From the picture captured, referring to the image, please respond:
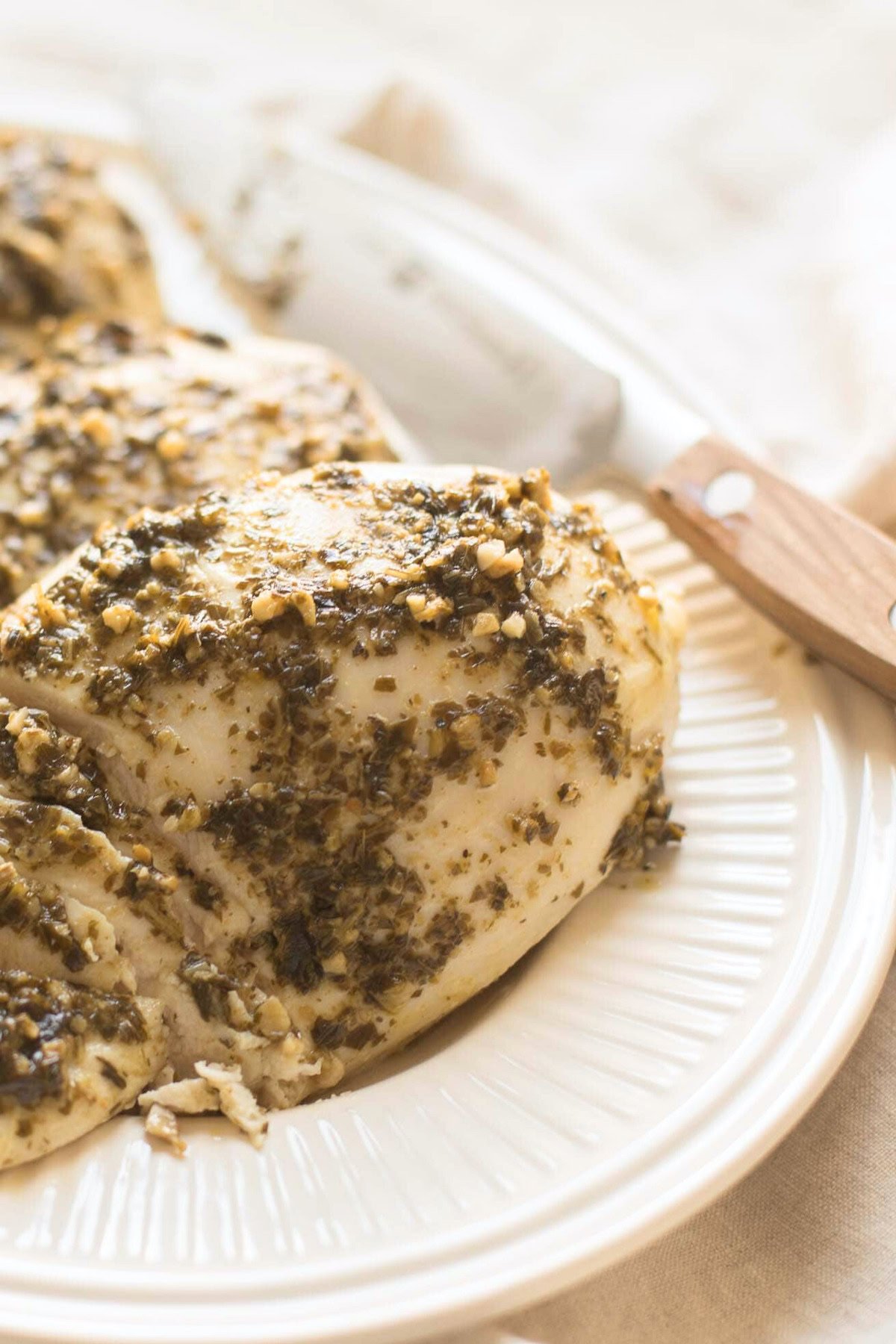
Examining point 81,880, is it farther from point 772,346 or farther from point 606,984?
point 772,346

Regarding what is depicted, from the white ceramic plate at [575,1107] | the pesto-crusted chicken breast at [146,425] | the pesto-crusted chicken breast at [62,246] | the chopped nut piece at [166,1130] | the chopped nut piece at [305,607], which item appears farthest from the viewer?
the pesto-crusted chicken breast at [62,246]

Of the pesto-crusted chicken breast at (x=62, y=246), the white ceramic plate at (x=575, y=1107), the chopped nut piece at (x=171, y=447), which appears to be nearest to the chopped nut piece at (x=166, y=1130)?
the white ceramic plate at (x=575, y=1107)

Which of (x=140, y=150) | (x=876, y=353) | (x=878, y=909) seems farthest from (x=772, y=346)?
(x=878, y=909)

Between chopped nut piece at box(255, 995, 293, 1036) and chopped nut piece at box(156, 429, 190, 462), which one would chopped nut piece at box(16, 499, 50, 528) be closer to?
chopped nut piece at box(156, 429, 190, 462)

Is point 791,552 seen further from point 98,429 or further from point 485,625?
point 98,429

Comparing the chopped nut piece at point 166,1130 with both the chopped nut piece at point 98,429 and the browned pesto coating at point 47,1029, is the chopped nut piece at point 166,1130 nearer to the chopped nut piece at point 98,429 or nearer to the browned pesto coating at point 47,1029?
the browned pesto coating at point 47,1029

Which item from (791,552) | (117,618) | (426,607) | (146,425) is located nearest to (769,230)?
(791,552)
